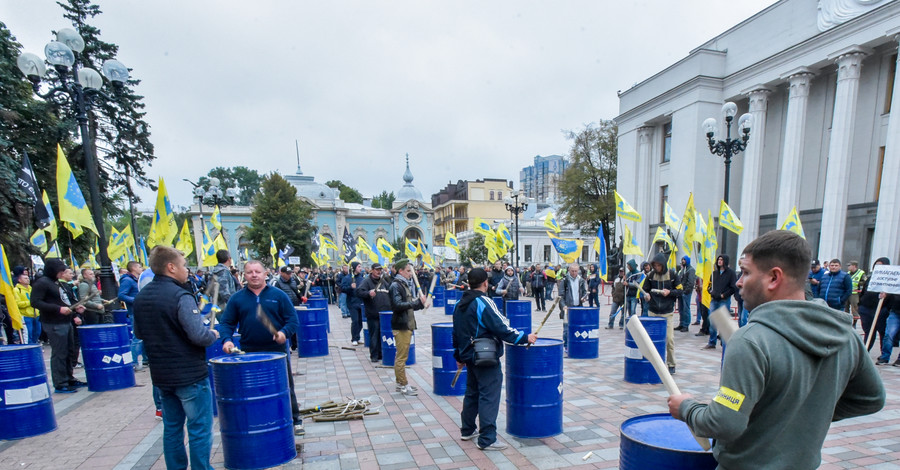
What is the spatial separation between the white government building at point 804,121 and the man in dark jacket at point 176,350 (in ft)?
68.6

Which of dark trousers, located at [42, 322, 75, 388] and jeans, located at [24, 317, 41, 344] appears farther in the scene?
jeans, located at [24, 317, 41, 344]

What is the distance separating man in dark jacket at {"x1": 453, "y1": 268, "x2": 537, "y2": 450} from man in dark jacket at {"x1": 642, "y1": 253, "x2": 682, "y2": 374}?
155 inches

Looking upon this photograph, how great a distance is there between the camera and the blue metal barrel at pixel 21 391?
4.84 m

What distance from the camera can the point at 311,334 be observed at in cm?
925

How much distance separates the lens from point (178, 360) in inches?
139

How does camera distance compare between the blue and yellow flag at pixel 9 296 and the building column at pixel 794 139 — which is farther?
the building column at pixel 794 139

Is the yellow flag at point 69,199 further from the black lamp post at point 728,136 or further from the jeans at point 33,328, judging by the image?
the black lamp post at point 728,136

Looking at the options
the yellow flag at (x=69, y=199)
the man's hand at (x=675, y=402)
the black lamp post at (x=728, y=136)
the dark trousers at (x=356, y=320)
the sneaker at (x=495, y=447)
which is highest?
the black lamp post at (x=728, y=136)

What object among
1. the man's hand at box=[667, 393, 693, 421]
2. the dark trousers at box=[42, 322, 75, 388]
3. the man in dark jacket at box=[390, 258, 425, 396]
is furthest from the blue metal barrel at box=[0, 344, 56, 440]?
the man's hand at box=[667, 393, 693, 421]

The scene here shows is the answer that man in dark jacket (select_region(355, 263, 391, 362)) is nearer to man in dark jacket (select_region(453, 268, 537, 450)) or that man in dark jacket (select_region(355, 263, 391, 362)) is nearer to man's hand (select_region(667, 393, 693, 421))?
man in dark jacket (select_region(453, 268, 537, 450))

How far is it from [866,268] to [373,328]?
779 inches

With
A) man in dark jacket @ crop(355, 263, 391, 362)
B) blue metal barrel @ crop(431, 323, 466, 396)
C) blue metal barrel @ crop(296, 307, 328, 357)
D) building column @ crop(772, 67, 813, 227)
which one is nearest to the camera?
blue metal barrel @ crop(431, 323, 466, 396)

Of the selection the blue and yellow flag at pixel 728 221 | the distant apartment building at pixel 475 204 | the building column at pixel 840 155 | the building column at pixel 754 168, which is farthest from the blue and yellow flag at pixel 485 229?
the distant apartment building at pixel 475 204

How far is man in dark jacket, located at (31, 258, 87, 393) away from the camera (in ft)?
20.9
